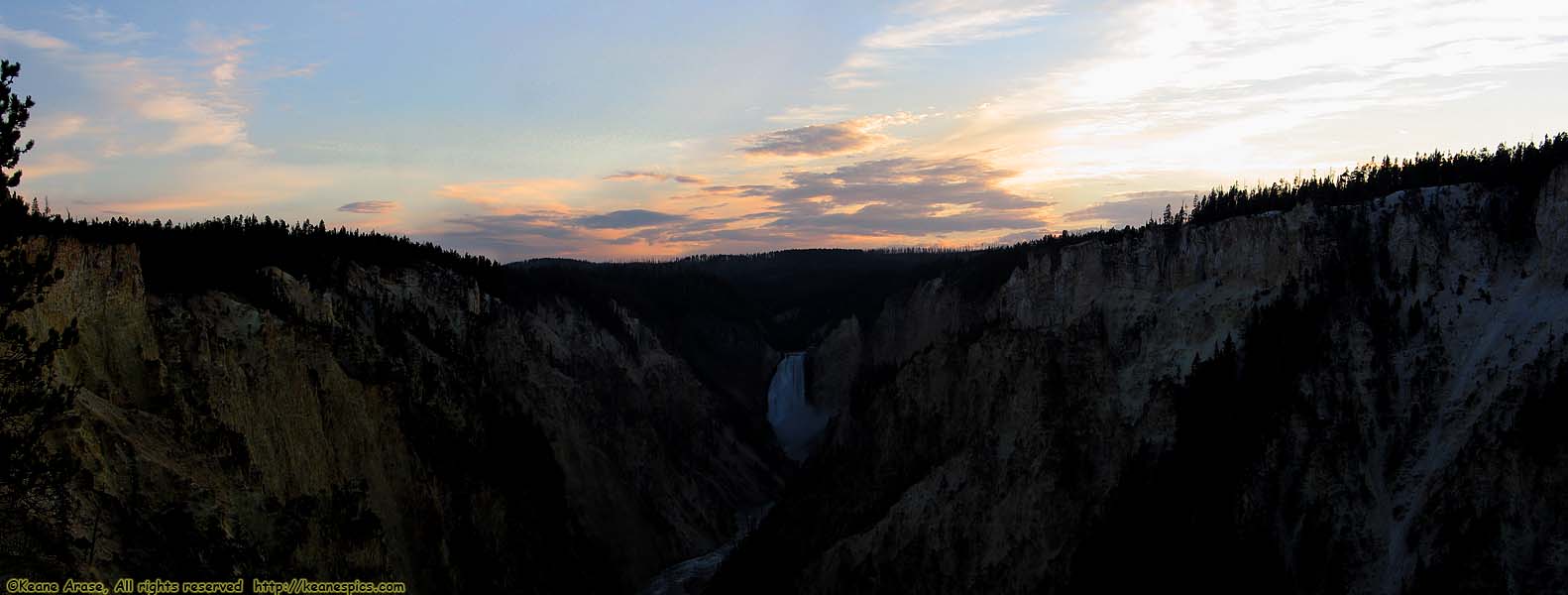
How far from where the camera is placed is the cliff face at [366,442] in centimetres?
2594

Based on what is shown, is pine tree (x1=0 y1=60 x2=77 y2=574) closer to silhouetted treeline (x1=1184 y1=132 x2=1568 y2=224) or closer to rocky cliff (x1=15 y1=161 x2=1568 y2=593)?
rocky cliff (x1=15 y1=161 x2=1568 y2=593)

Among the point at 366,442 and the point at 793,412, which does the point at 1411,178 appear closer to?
the point at 366,442

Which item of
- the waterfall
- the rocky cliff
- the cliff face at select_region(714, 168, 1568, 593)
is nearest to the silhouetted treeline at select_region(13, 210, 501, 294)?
the rocky cliff

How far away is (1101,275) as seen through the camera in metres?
50.4

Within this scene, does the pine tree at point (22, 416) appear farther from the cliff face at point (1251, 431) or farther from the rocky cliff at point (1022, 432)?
the cliff face at point (1251, 431)

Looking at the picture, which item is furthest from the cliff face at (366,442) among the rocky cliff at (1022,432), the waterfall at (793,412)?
the waterfall at (793,412)

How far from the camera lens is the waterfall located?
9950cm

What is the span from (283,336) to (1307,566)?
3164 cm

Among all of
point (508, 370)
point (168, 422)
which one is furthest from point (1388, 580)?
point (508, 370)

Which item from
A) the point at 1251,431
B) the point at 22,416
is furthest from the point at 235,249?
the point at 1251,431

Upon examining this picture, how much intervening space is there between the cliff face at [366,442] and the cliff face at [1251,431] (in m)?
11.2

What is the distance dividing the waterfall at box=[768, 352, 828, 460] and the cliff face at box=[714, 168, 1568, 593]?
50699mm

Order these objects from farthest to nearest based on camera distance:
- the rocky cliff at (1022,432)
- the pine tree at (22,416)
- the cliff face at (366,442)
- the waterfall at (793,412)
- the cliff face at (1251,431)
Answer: the waterfall at (793,412) → the cliff face at (1251,431) → the rocky cliff at (1022,432) → the cliff face at (366,442) → the pine tree at (22,416)

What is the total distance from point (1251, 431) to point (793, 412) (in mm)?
74261
